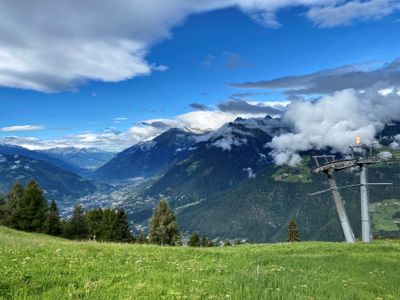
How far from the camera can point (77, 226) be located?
107m

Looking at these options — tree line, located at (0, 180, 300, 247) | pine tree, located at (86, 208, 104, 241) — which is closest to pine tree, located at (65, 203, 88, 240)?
tree line, located at (0, 180, 300, 247)

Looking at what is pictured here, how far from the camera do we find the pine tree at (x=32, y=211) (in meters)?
86.1

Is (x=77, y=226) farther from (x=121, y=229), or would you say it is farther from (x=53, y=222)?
(x=121, y=229)

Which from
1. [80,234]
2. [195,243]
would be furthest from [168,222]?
[195,243]

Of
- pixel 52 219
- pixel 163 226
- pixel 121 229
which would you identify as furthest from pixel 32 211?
pixel 163 226

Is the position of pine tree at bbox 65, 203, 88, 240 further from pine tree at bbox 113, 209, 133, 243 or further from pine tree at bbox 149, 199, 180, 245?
pine tree at bbox 149, 199, 180, 245

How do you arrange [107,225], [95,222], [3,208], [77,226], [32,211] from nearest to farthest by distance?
[32,211] < [107,225] < [3,208] < [77,226] < [95,222]

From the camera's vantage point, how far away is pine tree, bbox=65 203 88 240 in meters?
106

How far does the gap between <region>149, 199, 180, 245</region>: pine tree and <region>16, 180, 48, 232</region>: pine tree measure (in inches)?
956

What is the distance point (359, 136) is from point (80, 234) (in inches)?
3270

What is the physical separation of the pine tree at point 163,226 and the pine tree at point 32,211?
24285mm

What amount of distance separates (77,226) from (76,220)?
5.26 feet

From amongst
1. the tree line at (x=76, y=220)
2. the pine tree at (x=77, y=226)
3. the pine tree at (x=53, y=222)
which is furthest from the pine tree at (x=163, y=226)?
the pine tree at (x=53, y=222)

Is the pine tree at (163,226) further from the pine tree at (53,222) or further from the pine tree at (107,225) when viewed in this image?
the pine tree at (53,222)
